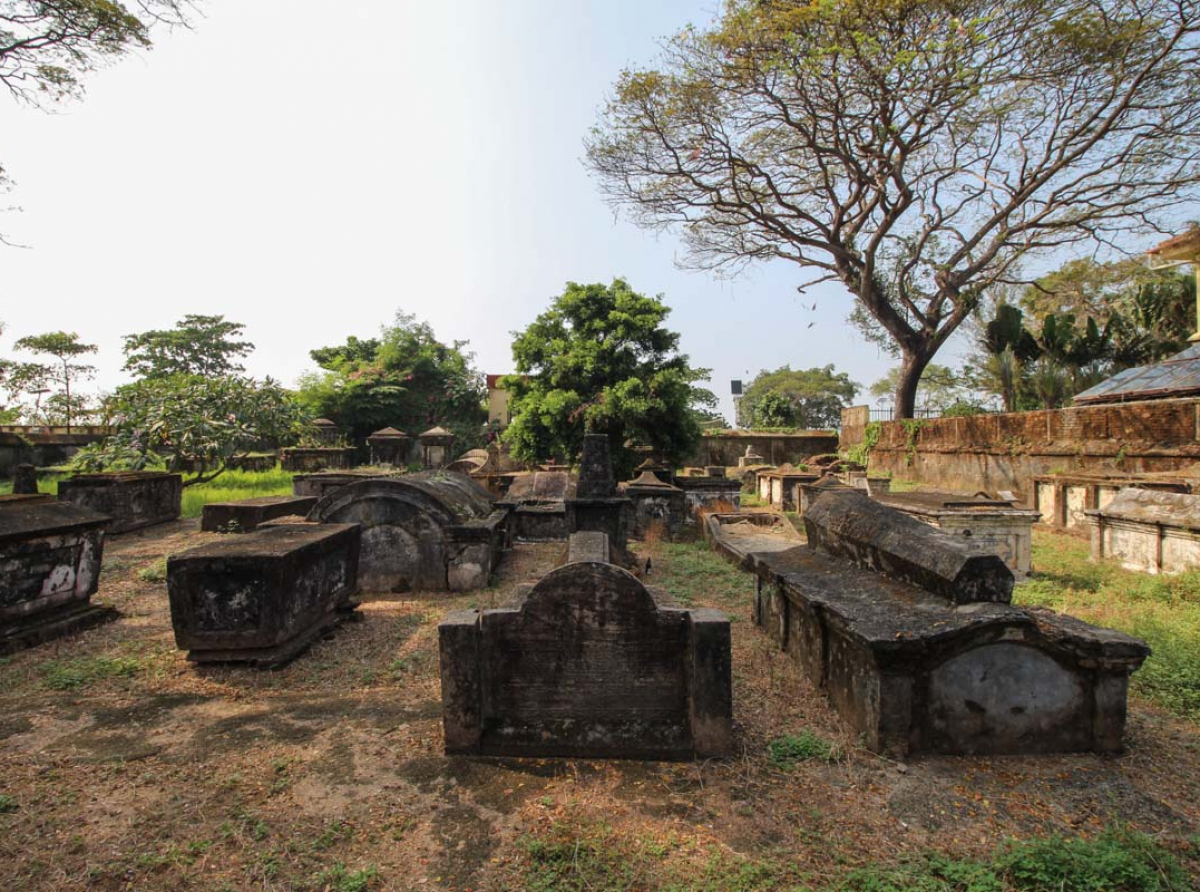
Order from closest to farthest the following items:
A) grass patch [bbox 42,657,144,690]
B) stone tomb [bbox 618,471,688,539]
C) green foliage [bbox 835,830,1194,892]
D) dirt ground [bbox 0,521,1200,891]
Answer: green foliage [bbox 835,830,1194,892] → dirt ground [bbox 0,521,1200,891] → grass patch [bbox 42,657,144,690] → stone tomb [bbox 618,471,688,539]

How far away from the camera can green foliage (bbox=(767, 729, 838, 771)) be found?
2.96 m

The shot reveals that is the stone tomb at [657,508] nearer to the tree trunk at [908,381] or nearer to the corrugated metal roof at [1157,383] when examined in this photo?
the corrugated metal roof at [1157,383]

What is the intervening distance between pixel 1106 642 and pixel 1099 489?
27.8 feet

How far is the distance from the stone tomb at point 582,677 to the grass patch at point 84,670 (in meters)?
2.91

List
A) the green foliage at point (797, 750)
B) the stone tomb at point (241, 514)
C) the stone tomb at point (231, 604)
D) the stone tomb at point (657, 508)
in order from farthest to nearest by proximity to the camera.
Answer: the stone tomb at point (657, 508) → the stone tomb at point (241, 514) → the stone tomb at point (231, 604) → the green foliage at point (797, 750)

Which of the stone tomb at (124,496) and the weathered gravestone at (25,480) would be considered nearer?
the weathered gravestone at (25,480)

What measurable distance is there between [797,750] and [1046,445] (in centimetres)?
1211

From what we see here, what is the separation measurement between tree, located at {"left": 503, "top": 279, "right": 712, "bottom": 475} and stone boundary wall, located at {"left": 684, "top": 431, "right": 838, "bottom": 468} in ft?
30.3

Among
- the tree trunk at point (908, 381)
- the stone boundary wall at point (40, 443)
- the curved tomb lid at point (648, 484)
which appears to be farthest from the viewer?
the tree trunk at point (908, 381)

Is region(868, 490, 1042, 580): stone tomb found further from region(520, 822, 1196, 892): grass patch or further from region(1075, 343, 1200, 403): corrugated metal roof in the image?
region(1075, 343, 1200, 403): corrugated metal roof

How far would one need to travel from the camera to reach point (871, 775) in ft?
9.23

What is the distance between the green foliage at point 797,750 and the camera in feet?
9.71

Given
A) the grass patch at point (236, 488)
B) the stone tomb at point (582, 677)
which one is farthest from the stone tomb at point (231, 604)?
the grass patch at point (236, 488)

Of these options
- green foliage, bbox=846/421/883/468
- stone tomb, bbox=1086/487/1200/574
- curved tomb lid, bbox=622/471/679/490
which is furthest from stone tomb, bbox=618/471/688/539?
green foliage, bbox=846/421/883/468
